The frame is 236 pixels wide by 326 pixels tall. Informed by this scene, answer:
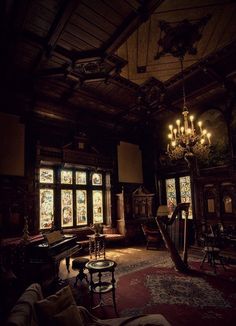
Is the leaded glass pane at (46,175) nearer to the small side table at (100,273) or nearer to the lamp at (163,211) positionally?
the lamp at (163,211)

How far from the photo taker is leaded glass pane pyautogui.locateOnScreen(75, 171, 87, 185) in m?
8.62

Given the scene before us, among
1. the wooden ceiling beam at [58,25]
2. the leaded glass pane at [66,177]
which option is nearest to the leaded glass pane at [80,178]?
the leaded glass pane at [66,177]

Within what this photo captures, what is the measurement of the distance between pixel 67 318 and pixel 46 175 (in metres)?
6.35

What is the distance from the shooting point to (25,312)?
5.44ft

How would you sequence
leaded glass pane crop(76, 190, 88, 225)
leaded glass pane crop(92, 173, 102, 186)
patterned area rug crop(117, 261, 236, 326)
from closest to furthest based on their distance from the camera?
patterned area rug crop(117, 261, 236, 326) → leaded glass pane crop(76, 190, 88, 225) → leaded glass pane crop(92, 173, 102, 186)

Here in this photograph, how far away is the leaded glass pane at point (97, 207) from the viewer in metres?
8.87

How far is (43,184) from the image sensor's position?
754 cm

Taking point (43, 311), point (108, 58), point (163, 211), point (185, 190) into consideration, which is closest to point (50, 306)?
point (43, 311)

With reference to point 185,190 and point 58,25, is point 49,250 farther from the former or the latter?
point 185,190

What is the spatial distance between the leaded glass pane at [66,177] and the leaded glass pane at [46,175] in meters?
0.45

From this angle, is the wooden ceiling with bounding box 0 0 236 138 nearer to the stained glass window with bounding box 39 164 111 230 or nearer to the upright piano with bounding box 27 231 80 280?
the stained glass window with bounding box 39 164 111 230

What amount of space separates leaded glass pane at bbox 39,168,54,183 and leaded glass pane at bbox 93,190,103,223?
1940 millimetres

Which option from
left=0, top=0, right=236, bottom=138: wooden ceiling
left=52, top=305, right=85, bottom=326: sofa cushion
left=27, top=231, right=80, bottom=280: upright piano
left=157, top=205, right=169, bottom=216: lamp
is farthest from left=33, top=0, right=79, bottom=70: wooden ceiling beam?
left=157, top=205, right=169, bottom=216: lamp

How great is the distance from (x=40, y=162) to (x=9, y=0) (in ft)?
14.8
